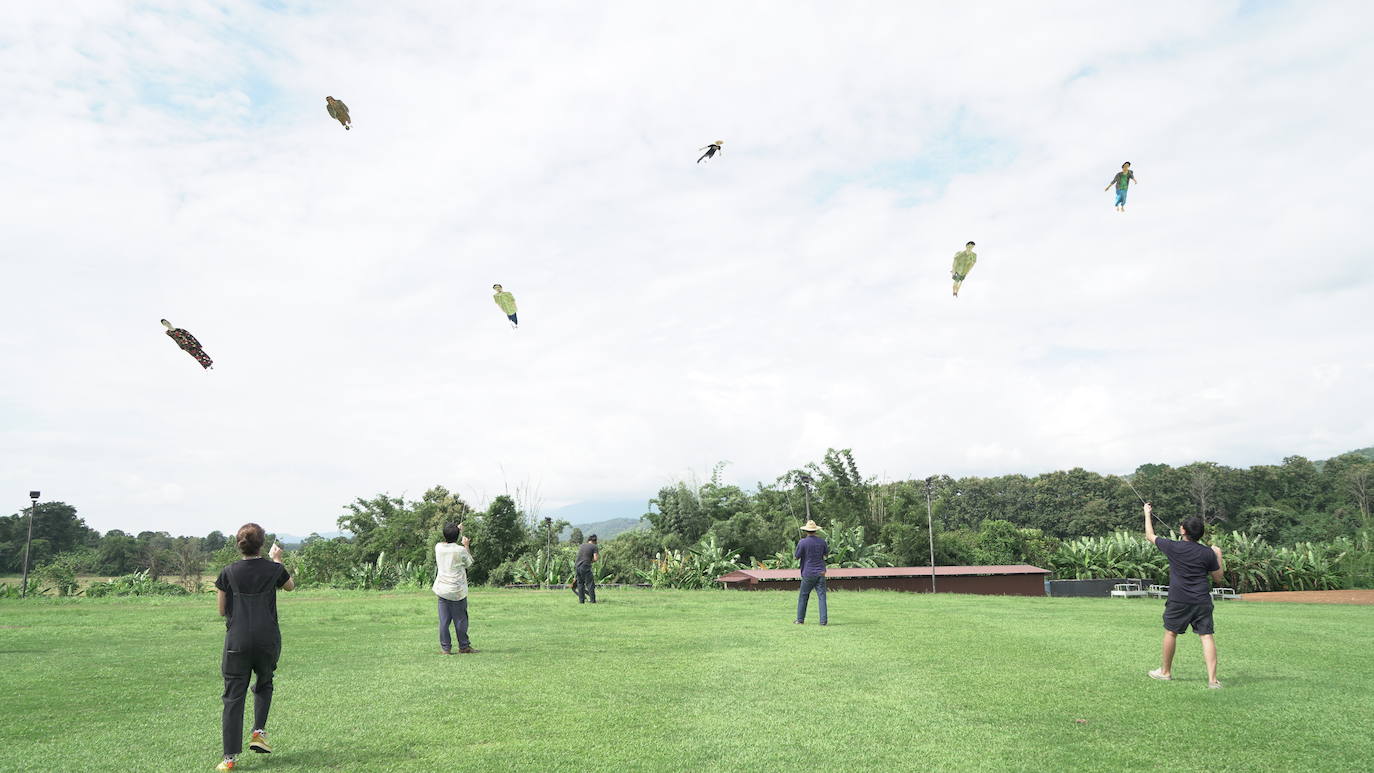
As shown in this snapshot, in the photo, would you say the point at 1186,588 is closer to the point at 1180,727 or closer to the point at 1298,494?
the point at 1180,727

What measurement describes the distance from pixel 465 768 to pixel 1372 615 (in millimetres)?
18624

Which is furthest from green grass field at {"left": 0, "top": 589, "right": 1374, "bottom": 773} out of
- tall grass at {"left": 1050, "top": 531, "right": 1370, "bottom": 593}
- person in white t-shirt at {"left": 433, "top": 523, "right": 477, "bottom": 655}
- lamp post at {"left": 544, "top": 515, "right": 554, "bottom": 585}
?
tall grass at {"left": 1050, "top": 531, "right": 1370, "bottom": 593}

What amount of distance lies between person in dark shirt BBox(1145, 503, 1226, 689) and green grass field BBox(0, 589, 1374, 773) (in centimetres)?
47

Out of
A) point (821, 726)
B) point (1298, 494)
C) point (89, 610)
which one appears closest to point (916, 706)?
point (821, 726)

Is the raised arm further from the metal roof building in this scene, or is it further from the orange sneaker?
the metal roof building

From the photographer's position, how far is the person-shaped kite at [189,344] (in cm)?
939

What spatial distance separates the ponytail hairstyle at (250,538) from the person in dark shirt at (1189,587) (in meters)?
7.88

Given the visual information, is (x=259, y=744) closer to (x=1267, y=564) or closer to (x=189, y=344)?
(x=189, y=344)

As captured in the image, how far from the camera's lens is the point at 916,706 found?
6980 mm

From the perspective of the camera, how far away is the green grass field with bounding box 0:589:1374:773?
220 inches

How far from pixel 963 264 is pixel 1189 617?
5.24 metres

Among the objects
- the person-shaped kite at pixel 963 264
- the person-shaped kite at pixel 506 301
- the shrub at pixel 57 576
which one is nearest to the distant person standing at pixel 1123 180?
the person-shaped kite at pixel 963 264

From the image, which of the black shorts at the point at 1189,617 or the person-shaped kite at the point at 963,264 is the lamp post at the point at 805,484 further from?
the black shorts at the point at 1189,617

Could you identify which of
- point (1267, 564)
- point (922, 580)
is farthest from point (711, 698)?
point (1267, 564)
